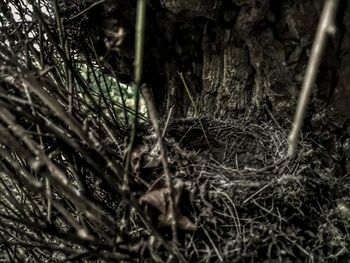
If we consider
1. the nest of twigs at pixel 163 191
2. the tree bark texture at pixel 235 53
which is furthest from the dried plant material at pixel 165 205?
the tree bark texture at pixel 235 53

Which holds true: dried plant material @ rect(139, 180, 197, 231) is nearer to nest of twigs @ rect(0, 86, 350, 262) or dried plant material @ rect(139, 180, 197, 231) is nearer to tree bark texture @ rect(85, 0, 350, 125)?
nest of twigs @ rect(0, 86, 350, 262)

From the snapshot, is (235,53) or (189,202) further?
(235,53)

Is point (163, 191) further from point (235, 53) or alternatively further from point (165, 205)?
point (235, 53)

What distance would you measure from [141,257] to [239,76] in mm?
761

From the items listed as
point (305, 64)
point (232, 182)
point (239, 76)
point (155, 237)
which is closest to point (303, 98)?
point (155, 237)

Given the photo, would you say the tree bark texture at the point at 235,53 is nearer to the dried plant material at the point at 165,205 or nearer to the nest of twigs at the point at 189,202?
the nest of twigs at the point at 189,202

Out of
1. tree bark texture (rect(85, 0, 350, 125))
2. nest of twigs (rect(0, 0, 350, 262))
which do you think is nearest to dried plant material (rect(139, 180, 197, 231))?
nest of twigs (rect(0, 0, 350, 262))

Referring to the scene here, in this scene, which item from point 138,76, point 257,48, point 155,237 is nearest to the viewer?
point 138,76

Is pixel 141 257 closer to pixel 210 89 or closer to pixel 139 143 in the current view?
pixel 139 143

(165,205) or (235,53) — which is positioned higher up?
(235,53)

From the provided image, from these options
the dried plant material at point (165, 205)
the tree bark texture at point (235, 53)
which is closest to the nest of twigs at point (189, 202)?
the dried plant material at point (165, 205)

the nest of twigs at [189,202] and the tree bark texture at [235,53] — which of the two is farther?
the tree bark texture at [235,53]

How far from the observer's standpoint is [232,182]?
4.27ft

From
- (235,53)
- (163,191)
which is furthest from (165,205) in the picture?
(235,53)
